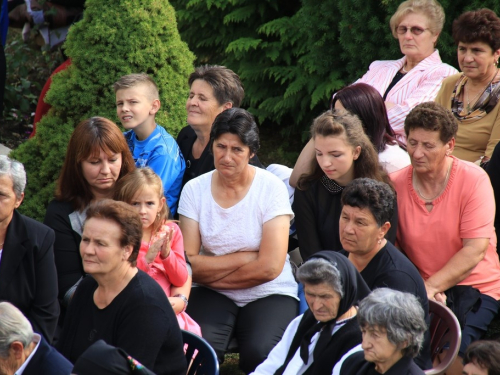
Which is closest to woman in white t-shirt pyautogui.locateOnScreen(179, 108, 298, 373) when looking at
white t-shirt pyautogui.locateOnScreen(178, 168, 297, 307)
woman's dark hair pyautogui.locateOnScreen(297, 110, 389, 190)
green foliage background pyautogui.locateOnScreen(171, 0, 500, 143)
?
white t-shirt pyautogui.locateOnScreen(178, 168, 297, 307)

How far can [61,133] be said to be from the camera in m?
5.75

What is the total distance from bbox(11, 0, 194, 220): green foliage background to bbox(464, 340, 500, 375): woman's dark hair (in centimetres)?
333

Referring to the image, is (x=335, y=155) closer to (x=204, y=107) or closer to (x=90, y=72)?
(x=204, y=107)

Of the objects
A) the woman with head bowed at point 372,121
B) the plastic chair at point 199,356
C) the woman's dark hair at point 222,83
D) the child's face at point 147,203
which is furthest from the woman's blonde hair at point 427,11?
the plastic chair at point 199,356

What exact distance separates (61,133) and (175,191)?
1124mm

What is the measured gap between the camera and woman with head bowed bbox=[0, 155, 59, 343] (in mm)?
4113

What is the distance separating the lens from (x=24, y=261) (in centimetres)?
417

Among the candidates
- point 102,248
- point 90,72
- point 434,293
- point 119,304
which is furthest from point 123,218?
point 90,72

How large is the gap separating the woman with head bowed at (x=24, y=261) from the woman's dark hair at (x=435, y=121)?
7.20ft

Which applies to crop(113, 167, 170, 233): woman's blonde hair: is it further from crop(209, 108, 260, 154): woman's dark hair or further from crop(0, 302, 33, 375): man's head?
crop(0, 302, 33, 375): man's head

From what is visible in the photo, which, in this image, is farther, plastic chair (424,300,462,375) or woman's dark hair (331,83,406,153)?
woman's dark hair (331,83,406,153)

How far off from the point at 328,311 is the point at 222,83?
2322mm

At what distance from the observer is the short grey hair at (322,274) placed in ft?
11.5

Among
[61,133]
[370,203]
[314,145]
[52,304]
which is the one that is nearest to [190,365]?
[52,304]
